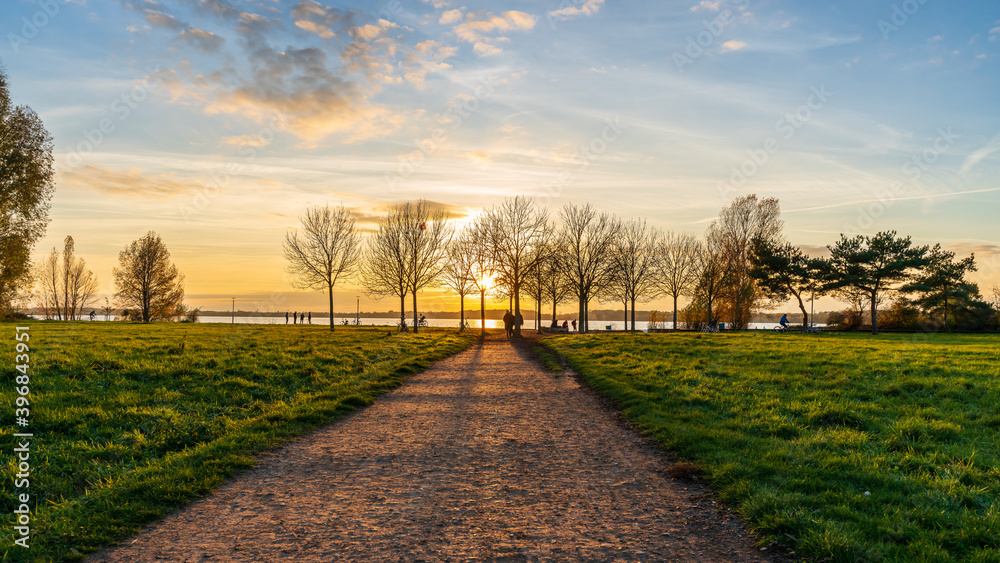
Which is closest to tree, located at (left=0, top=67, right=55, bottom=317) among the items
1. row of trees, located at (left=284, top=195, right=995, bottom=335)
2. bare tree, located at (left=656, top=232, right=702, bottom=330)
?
row of trees, located at (left=284, top=195, right=995, bottom=335)

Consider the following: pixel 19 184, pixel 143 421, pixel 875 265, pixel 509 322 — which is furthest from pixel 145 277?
pixel 875 265

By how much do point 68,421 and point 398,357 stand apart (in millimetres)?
12573

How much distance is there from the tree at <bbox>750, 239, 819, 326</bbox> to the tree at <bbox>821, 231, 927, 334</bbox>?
186cm

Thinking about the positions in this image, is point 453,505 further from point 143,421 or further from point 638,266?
point 638,266

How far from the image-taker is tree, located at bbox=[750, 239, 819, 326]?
48.2 m

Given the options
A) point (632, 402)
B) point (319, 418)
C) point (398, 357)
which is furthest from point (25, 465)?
point (398, 357)

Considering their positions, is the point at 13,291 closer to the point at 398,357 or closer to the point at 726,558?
the point at 398,357

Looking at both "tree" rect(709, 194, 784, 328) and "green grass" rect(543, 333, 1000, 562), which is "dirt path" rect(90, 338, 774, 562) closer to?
"green grass" rect(543, 333, 1000, 562)

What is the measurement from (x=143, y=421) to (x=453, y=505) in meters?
6.30

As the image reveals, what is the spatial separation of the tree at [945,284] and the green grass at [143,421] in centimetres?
5481

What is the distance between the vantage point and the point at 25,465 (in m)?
6.09

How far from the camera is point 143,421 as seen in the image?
833 cm

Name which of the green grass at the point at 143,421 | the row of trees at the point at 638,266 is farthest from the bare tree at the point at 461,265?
the green grass at the point at 143,421

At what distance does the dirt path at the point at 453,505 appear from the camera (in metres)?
4.38
